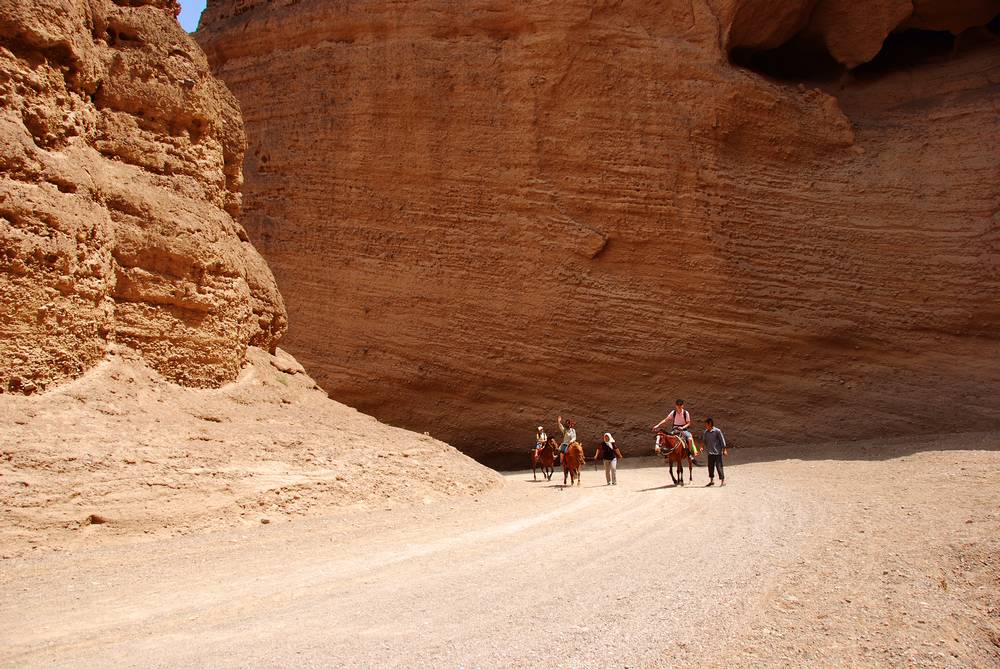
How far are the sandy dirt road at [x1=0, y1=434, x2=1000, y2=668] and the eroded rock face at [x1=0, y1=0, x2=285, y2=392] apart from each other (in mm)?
2932

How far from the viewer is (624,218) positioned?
20312 millimetres

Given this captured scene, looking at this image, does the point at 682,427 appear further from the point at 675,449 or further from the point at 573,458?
the point at 573,458

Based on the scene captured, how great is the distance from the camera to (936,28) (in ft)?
71.4

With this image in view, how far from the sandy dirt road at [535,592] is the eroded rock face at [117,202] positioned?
2932 mm

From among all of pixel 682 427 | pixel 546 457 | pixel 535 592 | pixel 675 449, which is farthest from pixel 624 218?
pixel 535 592

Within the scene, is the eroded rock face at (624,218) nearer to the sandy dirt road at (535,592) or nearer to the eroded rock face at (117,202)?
the eroded rock face at (117,202)

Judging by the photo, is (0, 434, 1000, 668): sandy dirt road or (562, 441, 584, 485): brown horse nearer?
(0, 434, 1000, 668): sandy dirt road

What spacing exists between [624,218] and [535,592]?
52.3ft

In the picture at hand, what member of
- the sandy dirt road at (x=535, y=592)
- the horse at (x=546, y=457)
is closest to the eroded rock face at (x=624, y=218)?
the horse at (x=546, y=457)

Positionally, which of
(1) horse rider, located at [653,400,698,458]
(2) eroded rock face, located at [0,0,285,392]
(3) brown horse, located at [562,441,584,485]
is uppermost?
(2) eroded rock face, located at [0,0,285,392]

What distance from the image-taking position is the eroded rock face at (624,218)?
63.0 ft

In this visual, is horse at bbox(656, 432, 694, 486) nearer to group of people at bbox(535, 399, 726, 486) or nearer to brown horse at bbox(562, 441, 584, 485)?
group of people at bbox(535, 399, 726, 486)

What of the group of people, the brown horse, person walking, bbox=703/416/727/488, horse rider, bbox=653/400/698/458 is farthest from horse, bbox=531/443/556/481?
person walking, bbox=703/416/727/488

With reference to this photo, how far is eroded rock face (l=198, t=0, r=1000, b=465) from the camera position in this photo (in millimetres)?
19188
